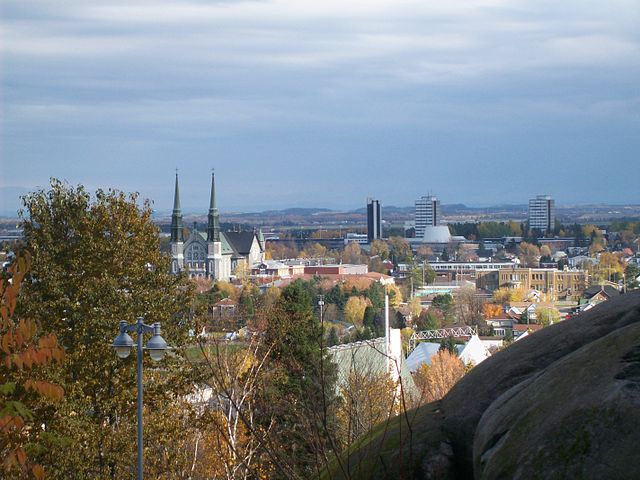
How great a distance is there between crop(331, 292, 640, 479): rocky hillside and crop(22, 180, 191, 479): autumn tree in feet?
28.5

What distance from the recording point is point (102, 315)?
1648cm

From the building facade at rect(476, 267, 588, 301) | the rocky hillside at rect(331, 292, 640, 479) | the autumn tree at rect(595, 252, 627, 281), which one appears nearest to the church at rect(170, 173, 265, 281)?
the building facade at rect(476, 267, 588, 301)

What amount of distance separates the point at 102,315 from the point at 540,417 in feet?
38.2

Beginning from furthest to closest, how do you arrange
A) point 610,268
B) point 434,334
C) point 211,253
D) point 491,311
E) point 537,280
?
point 211,253, point 537,280, point 610,268, point 491,311, point 434,334

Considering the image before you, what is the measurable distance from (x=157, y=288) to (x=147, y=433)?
8.64 ft

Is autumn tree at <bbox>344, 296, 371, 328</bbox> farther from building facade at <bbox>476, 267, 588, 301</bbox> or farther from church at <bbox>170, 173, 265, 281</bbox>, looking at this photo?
church at <bbox>170, 173, 265, 281</bbox>

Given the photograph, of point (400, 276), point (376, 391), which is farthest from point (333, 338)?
point (400, 276)

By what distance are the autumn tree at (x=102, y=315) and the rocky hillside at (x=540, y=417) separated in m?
8.68

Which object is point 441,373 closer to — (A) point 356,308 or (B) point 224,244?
(A) point 356,308

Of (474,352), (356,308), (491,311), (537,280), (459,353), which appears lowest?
(537,280)

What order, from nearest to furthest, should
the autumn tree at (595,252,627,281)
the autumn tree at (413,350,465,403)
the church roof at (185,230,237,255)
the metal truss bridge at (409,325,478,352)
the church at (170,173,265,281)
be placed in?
the autumn tree at (413,350,465,403) < the metal truss bridge at (409,325,478,352) < the autumn tree at (595,252,627,281) < the church at (170,173,265,281) < the church roof at (185,230,237,255)

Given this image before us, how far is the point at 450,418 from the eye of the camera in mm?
7066

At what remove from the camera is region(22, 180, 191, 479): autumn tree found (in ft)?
51.3

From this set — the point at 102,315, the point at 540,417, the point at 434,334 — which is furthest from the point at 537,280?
the point at 540,417
